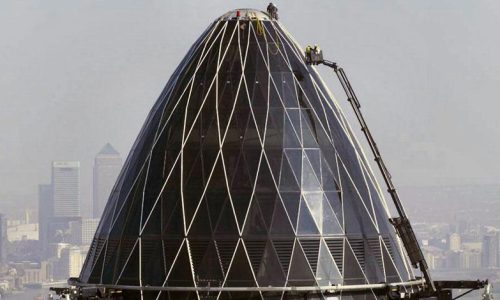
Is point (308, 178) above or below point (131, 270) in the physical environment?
above

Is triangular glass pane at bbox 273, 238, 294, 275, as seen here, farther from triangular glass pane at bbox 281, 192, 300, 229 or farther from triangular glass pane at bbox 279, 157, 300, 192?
triangular glass pane at bbox 279, 157, 300, 192

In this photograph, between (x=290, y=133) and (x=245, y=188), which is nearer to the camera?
(x=245, y=188)

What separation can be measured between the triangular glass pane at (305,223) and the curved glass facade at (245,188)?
0.07 meters

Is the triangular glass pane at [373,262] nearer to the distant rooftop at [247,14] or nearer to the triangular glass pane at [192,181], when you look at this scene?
Result: the triangular glass pane at [192,181]

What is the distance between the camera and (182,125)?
9844 cm

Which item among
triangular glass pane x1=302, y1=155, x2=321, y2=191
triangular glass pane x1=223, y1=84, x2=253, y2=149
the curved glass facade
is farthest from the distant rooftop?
Answer: triangular glass pane x1=302, y1=155, x2=321, y2=191

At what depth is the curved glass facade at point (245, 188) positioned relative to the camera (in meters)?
94.2

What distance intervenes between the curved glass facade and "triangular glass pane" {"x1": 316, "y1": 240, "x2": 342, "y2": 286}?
0.07m

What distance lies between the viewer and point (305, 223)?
312 ft

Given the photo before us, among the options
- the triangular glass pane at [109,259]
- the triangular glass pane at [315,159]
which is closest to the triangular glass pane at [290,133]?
the triangular glass pane at [315,159]

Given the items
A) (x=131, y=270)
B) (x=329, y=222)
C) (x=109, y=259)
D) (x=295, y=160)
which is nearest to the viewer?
(x=329, y=222)

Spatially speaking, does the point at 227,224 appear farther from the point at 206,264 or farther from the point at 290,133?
the point at 290,133

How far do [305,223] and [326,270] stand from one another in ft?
8.85

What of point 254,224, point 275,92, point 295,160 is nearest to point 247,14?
point 275,92
